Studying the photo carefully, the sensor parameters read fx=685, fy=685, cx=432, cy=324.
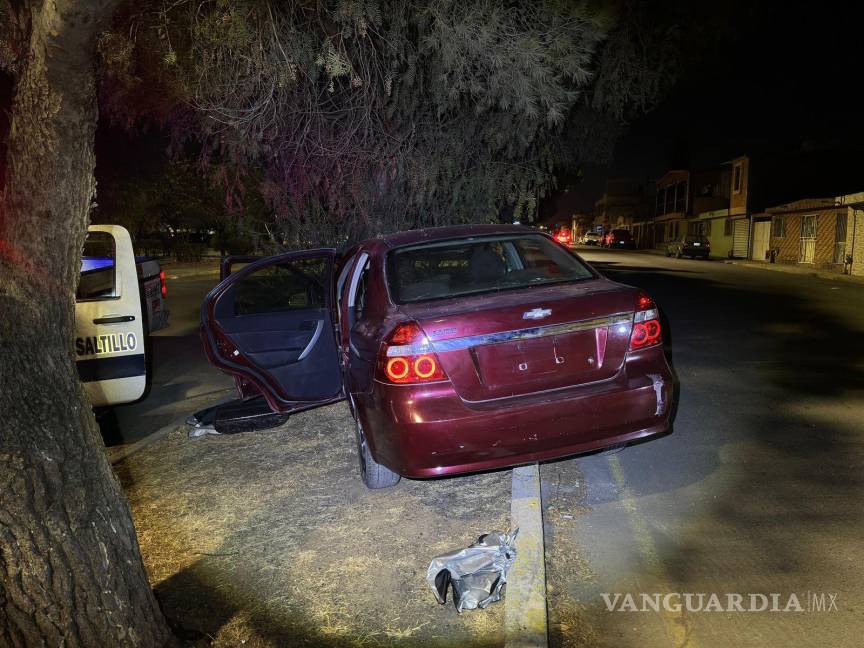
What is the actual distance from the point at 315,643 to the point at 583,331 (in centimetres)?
210

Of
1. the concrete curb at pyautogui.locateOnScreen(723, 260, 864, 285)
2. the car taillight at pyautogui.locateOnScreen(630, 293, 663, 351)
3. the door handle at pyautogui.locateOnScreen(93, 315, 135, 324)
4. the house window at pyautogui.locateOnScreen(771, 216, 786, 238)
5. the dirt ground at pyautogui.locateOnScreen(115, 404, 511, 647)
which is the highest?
the house window at pyautogui.locateOnScreen(771, 216, 786, 238)

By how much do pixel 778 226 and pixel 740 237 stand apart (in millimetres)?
6226

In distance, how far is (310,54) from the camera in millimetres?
7355

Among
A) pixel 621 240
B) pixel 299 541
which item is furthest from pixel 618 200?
pixel 299 541

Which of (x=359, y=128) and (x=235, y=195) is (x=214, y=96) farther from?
(x=235, y=195)

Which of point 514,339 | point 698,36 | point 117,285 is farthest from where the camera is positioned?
point 698,36

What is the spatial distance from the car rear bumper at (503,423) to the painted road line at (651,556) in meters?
0.49

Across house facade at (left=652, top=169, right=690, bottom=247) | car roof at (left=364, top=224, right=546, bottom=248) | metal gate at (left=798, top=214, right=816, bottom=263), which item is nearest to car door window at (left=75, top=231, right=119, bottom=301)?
car roof at (left=364, top=224, right=546, bottom=248)

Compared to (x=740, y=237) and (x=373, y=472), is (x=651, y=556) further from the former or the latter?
(x=740, y=237)

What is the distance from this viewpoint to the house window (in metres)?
33.1

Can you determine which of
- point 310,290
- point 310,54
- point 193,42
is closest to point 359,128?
point 310,54

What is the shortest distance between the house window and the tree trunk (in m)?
35.5

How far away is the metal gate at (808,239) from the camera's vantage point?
29.9m

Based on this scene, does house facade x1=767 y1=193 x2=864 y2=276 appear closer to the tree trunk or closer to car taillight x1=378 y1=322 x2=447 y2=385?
car taillight x1=378 y1=322 x2=447 y2=385
